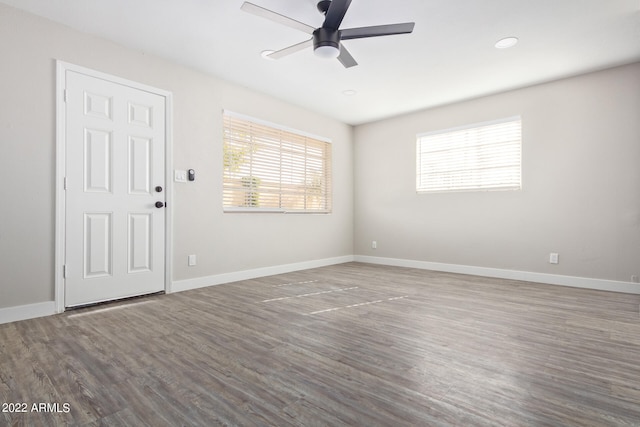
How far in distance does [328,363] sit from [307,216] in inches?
141

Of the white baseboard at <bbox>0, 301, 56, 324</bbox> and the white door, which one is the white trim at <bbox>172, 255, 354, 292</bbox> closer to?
the white door

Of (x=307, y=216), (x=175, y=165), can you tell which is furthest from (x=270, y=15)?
(x=307, y=216)

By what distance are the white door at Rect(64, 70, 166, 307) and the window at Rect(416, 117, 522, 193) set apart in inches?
153

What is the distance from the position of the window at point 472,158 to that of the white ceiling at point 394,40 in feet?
1.99

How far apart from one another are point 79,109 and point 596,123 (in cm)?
557

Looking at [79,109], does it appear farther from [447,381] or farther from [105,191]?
[447,381]

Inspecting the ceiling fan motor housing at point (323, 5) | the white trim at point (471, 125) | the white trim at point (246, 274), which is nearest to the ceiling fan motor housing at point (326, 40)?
the ceiling fan motor housing at point (323, 5)

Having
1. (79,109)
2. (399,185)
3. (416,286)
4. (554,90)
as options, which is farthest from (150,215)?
(554,90)

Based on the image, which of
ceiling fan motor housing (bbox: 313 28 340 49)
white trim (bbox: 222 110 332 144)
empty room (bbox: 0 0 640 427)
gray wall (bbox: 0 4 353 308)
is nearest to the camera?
empty room (bbox: 0 0 640 427)

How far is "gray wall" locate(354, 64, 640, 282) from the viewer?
3734 mm

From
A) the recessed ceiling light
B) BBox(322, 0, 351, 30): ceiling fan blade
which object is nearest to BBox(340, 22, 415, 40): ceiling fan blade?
BBox(322, 0, 351, 30): ceiling fan blade

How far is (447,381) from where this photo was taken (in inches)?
65.5

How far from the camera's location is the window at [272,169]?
4316 millimetres

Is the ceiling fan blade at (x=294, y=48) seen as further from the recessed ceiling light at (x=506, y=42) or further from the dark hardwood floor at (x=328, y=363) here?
the dark hardwood floor at (x=328, y=363)
